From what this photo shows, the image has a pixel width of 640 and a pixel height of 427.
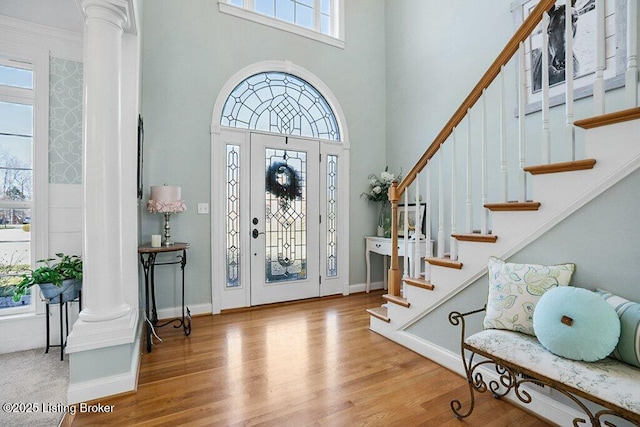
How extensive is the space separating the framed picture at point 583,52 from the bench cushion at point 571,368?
1950 millimetres

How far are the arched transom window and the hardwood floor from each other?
237cm

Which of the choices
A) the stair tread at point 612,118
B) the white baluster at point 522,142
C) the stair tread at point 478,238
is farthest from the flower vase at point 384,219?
the stair tread at point 612,118

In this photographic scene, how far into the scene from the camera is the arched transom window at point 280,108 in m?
3.80

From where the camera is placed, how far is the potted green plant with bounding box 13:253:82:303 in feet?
7.20

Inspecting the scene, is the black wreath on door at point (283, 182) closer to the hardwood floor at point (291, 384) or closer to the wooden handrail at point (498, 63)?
the hardwood floor at point (291, 384)

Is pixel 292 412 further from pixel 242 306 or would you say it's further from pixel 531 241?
pixel 242 306

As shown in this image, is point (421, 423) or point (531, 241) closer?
point (421, 423)

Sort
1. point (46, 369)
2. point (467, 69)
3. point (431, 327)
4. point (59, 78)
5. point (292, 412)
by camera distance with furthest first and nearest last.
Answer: point (467, 69) → point (59, 78) → point (431, 327) → point (46, 369) → point (292, 412)

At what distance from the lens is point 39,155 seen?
2.63 m

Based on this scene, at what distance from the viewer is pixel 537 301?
1.66 m

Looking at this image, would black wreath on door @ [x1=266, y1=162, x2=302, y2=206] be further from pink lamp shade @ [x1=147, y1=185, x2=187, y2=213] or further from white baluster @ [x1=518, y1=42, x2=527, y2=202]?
white baluster @ [x1=518, y1=42, x2=527, y2=202]

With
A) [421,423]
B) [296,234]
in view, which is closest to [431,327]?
[421,423]

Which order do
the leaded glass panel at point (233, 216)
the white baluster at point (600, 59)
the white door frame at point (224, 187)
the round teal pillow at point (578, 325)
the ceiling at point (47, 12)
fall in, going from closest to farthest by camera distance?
1. the round teal pillow at point (578, 325)
2. the white baluster at point (600, 59)
3. the ceiling at point (47, 12)
4. the white door frame at point (224, 187)
5. the leaded glass panel at point (233, 216)

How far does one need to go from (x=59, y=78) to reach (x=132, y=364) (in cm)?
243
